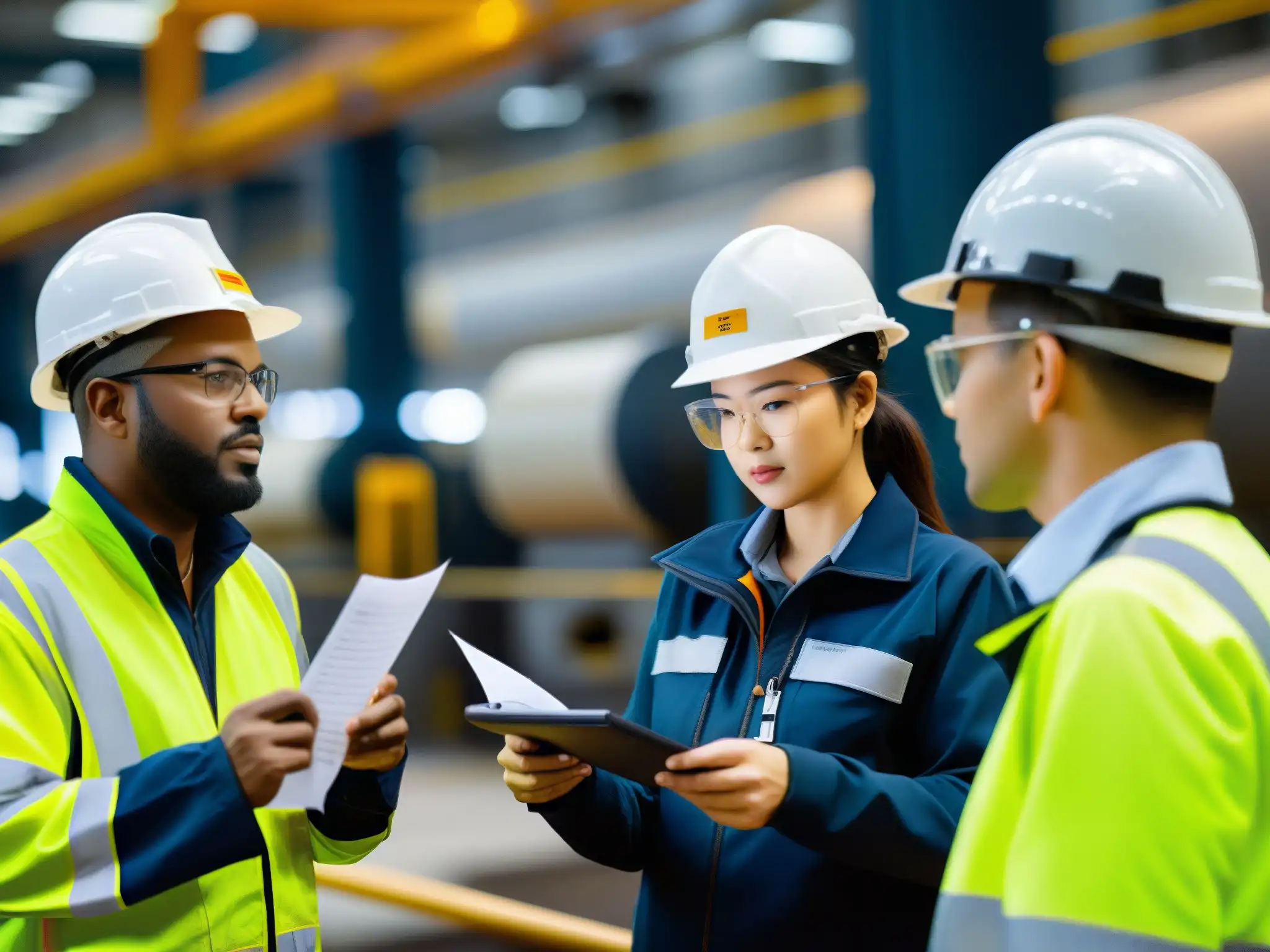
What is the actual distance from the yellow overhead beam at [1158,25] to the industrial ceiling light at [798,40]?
624 cm

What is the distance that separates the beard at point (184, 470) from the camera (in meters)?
2.20

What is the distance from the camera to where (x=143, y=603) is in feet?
6.96

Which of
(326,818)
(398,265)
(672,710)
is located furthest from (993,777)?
Answer: (398,265)

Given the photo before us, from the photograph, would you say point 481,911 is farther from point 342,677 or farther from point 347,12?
point 347,12

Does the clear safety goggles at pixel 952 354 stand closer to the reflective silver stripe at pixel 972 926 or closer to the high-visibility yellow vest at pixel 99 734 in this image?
the reflective silver stripe at pixel 972 926

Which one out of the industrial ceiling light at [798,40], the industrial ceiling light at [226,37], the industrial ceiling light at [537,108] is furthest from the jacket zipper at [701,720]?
the industrial ceiling light at [537,108]

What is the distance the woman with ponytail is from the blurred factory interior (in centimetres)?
190

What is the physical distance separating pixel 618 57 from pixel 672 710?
740 cm

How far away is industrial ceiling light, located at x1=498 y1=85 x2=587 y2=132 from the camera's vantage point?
15.8 metres

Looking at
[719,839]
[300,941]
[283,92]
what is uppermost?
[283,92]

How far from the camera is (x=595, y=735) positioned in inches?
68.3

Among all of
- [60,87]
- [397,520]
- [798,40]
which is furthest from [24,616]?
[60,87]

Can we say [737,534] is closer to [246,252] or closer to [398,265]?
[398,265]

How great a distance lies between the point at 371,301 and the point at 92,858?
9.15m
